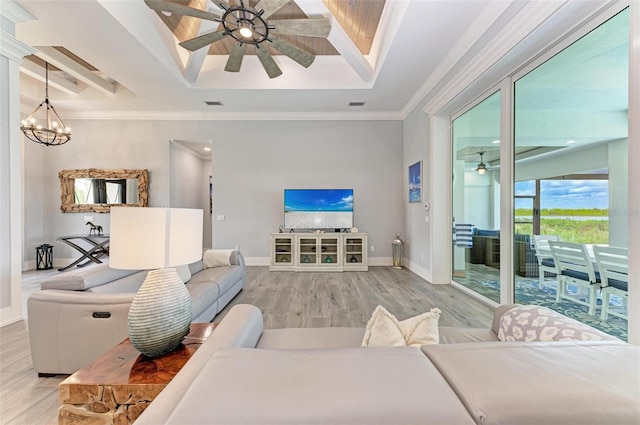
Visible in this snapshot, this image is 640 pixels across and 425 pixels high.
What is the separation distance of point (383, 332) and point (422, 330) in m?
0.17

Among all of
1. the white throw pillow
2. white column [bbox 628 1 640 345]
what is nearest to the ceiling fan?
white column [bbox 628 1 640 345]

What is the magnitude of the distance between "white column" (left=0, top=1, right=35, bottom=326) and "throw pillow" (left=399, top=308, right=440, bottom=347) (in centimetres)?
392

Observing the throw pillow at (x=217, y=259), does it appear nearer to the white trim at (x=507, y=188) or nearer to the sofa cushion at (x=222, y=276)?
the sofa cushion at (x=222, y=276)

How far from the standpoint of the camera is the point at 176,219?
3.85 feet

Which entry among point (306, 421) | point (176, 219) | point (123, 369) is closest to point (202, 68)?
point (176, 219)

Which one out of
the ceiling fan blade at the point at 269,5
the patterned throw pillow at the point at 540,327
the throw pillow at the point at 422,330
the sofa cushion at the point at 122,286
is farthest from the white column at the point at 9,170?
the patterned throw pillow at the point at 540,327

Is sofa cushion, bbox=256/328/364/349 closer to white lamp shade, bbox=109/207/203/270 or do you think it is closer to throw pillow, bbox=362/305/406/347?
throw pillow, bbox=362/305/406/347

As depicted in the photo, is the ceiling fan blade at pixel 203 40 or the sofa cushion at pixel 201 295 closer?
the sofa cushion at pixel 201 295

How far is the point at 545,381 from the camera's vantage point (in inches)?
26.1

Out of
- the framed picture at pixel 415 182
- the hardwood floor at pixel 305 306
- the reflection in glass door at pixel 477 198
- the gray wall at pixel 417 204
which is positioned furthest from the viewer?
the framed picture at pixel 415 182

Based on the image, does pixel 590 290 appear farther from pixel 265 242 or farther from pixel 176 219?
pixel 265 242

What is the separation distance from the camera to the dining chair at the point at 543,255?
8.12ft

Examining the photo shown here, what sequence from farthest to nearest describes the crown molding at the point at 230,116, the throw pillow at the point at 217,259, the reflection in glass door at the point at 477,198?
1. the crown molding at the point at 230,116
2. the throw pillow at the point at 217,259
3. the reflection in glass door at the point at 477,198

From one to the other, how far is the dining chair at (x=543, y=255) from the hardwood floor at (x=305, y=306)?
721mm
